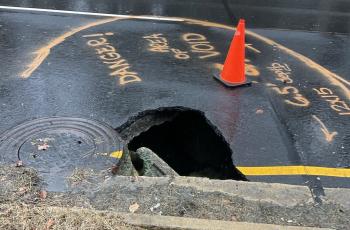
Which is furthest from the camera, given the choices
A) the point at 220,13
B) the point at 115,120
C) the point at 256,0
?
the point at 256,0

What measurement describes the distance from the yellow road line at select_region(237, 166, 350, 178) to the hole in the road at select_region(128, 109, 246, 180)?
0.44 meters

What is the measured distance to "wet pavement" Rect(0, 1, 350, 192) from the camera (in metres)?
4.86

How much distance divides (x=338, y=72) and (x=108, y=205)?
14.6ft

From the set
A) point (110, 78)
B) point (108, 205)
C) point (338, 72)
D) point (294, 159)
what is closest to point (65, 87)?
point (110, 78)

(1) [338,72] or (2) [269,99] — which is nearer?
(2) [269,99]

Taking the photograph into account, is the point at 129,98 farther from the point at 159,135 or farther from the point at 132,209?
the point at 132,209

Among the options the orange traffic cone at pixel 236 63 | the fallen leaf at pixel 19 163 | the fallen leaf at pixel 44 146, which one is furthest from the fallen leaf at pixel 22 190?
the orange traffic cone at pixel 236 63

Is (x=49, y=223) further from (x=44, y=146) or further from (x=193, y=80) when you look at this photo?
(x=193, y=80)

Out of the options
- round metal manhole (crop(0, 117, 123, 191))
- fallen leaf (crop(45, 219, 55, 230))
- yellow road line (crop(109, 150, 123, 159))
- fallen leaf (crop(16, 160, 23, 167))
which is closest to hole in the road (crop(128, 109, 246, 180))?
round metal manhole (crop(0, 117, 123, 191))

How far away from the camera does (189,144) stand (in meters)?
5.70

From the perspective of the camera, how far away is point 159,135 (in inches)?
216

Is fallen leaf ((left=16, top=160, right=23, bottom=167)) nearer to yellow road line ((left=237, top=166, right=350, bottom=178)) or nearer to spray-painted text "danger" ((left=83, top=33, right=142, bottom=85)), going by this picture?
yellow road line ((left=237, top=166, right=350, bottom=178))

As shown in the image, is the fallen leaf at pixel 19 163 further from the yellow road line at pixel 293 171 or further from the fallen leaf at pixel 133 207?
the yellow road line at pixel 293 171

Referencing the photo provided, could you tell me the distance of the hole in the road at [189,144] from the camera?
5.09 meters
